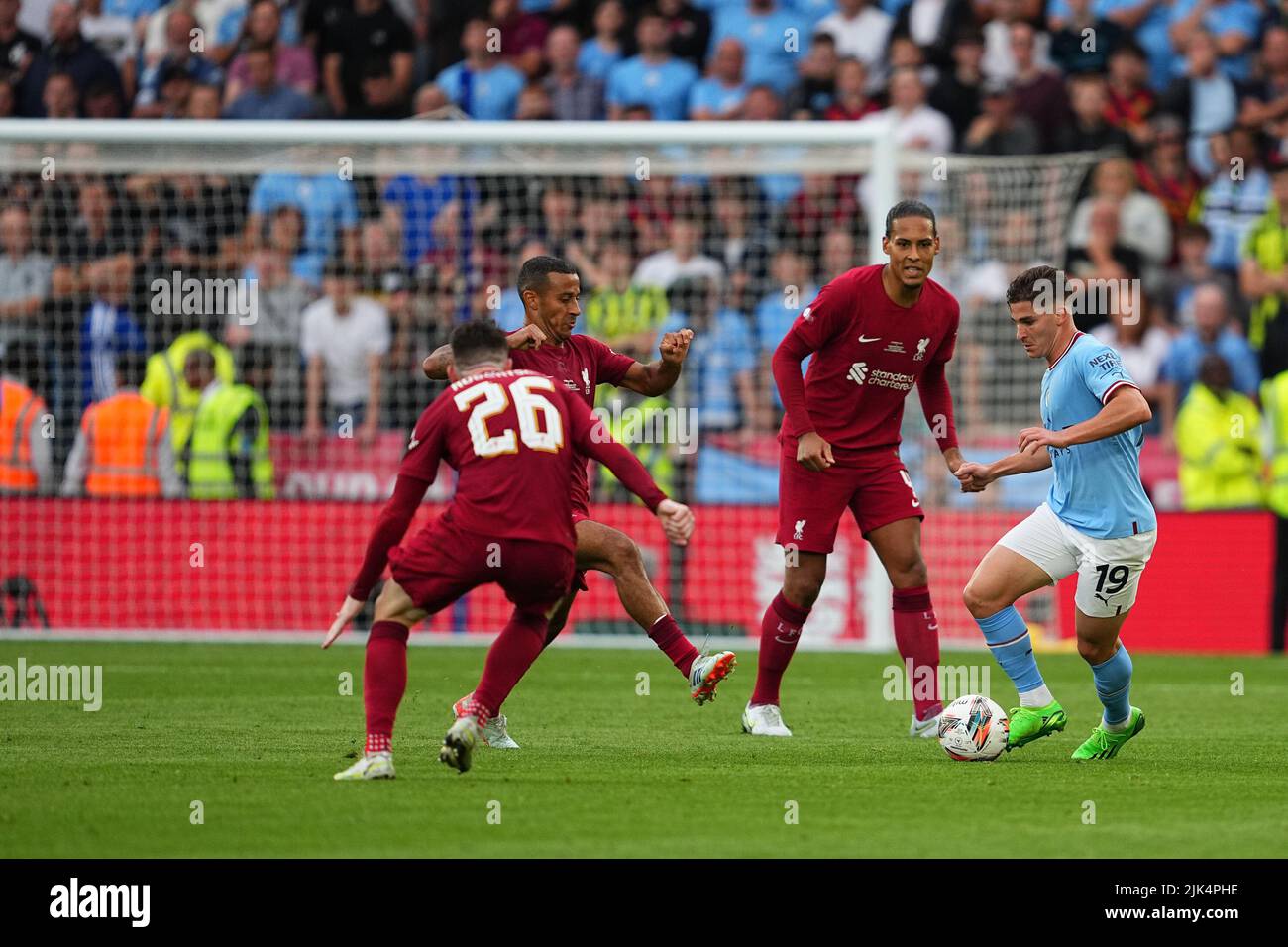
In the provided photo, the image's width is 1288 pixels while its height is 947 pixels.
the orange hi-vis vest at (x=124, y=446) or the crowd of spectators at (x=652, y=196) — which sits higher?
the crowd of spectators at (x=652, y=196)

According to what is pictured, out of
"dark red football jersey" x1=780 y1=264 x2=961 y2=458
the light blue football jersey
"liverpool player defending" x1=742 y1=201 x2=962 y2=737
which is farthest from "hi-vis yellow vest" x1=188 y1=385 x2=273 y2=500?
the light blue football jersey

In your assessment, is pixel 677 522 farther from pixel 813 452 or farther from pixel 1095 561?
pixel 1095 561

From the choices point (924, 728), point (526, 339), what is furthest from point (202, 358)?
point (924, 728)

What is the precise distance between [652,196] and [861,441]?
30.8 ft

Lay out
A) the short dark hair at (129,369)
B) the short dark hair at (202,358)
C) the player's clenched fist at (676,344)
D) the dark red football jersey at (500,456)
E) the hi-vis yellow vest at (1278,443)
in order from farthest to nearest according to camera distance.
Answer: the short dark hair at (129,369)
the short dark hair at (202,358)
the hi-vis yellow vest at (1278,443)
the player's clenched fist at (676,344)
the dark red football jersey at (500,456)

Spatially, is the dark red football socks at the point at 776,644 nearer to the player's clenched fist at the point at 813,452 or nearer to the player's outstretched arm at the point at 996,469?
the player's clenched fist at the point at 813,452

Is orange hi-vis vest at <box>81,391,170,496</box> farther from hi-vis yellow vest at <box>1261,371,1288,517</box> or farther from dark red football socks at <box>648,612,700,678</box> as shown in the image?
hi-vis yellow vest at <box>1261,371,1288,517</box>

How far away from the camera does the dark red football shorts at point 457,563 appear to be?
779cm

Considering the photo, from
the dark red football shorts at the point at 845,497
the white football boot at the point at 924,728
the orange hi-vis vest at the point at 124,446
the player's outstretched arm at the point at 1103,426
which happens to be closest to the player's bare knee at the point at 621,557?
the dark red football shorts at the point at 845,497

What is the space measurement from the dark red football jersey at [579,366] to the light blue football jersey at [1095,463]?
7.56ft

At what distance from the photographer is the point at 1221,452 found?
1700 cm

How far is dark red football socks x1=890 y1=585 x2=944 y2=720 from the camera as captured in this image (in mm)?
9812

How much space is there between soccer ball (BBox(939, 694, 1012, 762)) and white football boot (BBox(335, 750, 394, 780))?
262 centimetres

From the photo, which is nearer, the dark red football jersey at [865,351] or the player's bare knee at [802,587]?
the dark red football jersey at [865,351]
